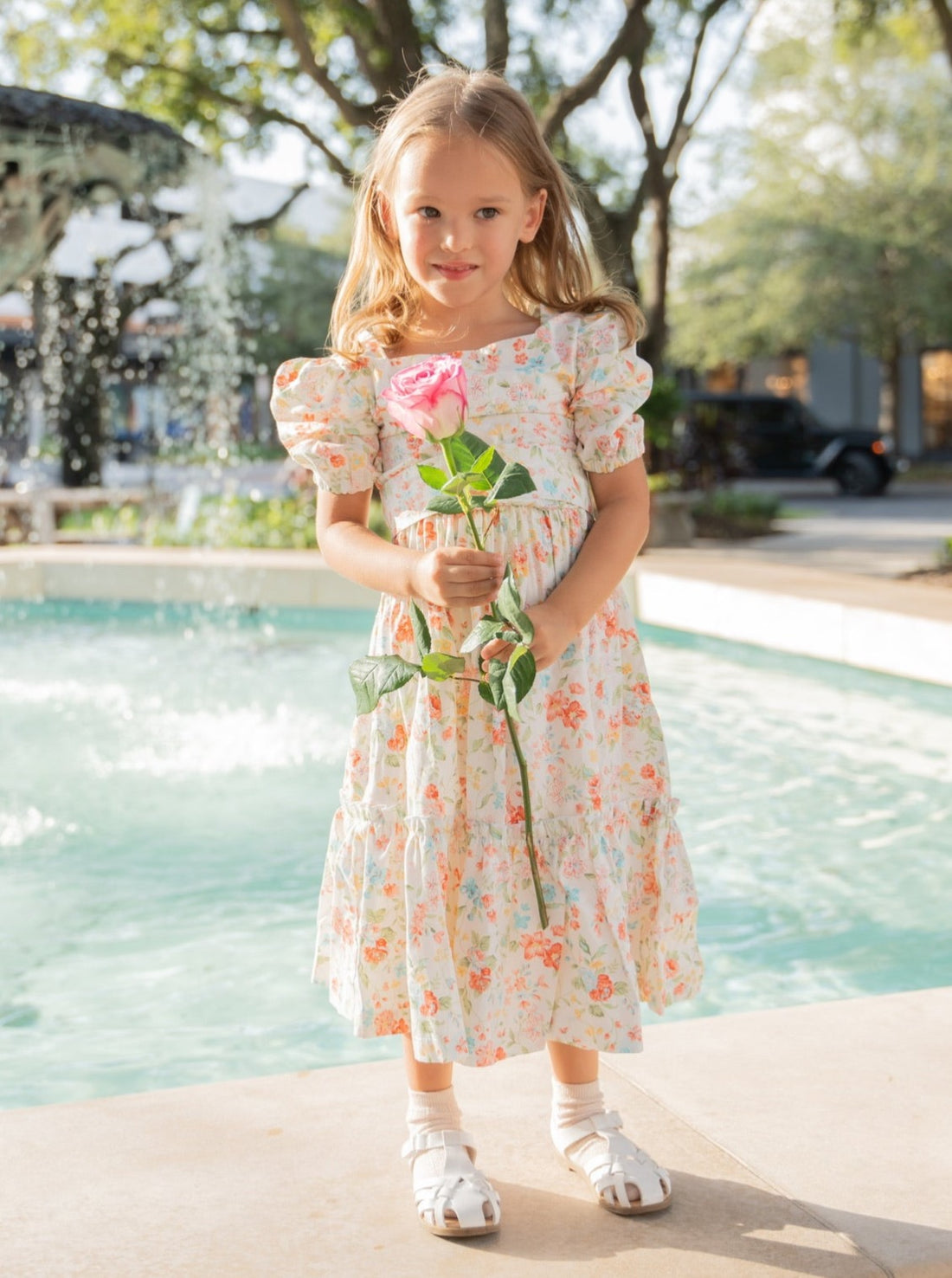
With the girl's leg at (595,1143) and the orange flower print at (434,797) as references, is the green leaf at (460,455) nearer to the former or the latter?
the orange flower print at (434,797)

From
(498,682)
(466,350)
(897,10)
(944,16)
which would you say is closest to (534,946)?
(498,682)

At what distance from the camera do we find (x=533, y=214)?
7.32 ft

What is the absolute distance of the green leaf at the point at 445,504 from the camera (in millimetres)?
1963

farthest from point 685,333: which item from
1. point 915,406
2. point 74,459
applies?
point 74,459

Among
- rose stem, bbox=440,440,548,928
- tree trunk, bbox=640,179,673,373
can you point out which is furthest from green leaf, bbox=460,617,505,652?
tree trunk, bbox=640,179,673,373

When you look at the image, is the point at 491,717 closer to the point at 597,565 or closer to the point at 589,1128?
the point at 597,565

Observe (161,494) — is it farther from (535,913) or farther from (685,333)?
(685,333)

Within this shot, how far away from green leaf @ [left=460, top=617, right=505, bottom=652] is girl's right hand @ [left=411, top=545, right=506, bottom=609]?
0.03 m

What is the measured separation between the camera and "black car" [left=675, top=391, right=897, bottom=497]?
2283cm

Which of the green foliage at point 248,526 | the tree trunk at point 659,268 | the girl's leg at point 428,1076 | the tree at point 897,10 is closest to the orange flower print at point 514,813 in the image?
the girl's leg at point 428,1076

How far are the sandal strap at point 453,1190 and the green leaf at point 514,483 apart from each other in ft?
2.91

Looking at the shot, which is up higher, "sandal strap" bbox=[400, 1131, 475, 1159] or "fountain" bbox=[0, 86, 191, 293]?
"fountain" bbox=[0, 86, 191, 293]

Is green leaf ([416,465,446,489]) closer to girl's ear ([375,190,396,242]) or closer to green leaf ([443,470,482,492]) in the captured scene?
green leaf ([443,470,482,492])

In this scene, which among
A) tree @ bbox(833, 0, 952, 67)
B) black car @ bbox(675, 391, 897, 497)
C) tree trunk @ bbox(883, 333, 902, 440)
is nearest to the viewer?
tree @ bbox(833, 0, 952, 67)
